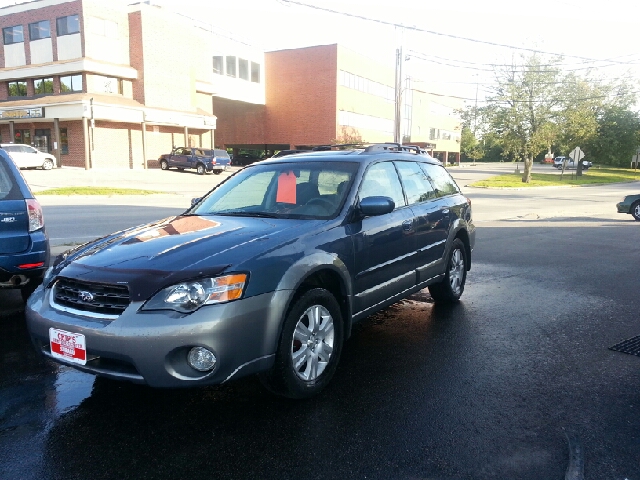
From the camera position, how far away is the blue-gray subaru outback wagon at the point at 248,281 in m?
3.19

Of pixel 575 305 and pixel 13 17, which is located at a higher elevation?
pixel 13 17

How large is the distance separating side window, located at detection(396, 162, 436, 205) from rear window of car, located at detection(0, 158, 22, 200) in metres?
3.85

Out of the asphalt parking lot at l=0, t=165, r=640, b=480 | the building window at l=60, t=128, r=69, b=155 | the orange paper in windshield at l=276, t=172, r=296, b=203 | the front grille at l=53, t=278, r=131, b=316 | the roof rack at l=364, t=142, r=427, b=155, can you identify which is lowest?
the asphalt parking lot at l=0, t=165, r=640, b=480

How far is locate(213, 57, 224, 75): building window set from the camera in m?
48.1

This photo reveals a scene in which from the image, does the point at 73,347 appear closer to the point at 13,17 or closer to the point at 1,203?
the point at 1,203

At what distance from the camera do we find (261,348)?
132 inches

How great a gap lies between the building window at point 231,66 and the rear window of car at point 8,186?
46254 mm

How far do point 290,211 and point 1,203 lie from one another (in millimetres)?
3016

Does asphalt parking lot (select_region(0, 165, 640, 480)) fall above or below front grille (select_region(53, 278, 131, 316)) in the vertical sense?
below

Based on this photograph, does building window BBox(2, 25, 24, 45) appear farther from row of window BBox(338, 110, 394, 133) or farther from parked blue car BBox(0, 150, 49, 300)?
parked blue car BBox(0, 150, 49, 300)

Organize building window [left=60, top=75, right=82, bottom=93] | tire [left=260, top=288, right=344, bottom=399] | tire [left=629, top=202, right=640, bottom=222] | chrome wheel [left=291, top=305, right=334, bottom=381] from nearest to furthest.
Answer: tire [left=260, top=288, right=344, bottom=399] < chrome wheel [left=291, top=305, right=334, bottom=381] < tire [left=629, top=202, right=640, bottom=222] < building window [left=60, top=75, right=82, bottom=93]

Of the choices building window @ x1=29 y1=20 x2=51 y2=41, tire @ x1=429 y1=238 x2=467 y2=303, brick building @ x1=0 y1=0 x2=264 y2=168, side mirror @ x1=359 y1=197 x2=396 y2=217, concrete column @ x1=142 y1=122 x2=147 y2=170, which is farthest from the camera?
concrete column @ x1=142 y1=122 x2=147 y2=170

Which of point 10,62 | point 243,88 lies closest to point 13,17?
point 10,62

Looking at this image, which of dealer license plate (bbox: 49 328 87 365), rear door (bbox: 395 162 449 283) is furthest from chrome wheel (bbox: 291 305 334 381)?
rear door (bbox: 395 162 449 283)
